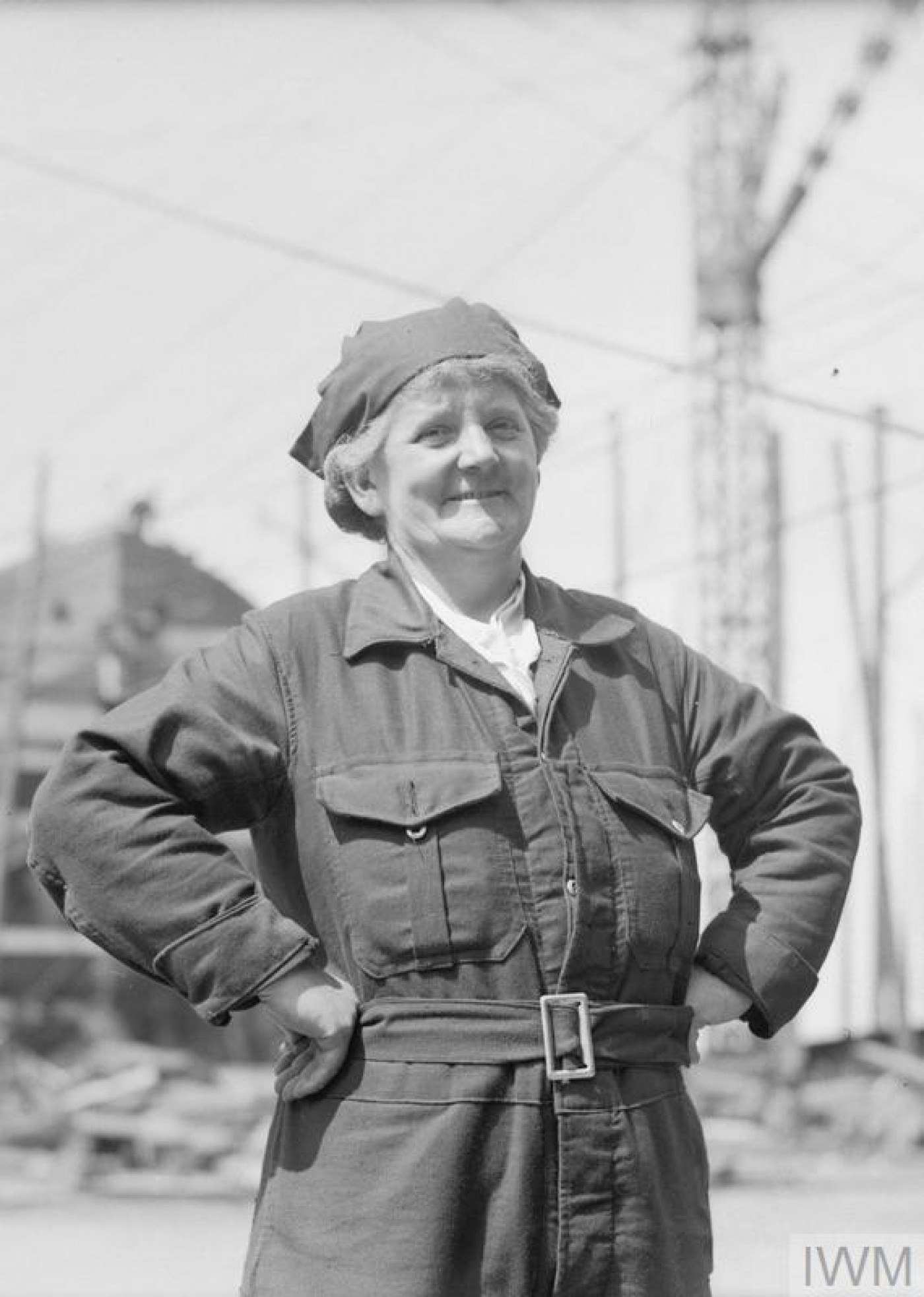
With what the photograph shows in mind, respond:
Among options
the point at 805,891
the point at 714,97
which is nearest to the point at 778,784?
the point at 805,891

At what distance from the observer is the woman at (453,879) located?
5.78 feet

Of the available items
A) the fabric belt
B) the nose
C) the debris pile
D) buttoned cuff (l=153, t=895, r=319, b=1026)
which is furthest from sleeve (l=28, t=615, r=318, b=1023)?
the debris pile

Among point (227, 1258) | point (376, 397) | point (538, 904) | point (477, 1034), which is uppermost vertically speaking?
point (376, 397)

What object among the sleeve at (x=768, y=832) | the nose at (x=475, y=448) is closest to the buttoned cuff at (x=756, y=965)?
the sleeve at (x=768, y=832)

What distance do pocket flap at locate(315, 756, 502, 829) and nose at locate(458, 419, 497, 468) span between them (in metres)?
0.34

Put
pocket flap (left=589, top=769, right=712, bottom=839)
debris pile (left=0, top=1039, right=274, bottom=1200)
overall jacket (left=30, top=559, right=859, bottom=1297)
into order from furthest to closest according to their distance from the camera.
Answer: debris pile (left=0, top=1039, right=274, bottom=1200) < pocket flap (left=589, top=769, right=712, bottom=839) < overall jacket (left=30, top=559, right=859, bottom=1297)

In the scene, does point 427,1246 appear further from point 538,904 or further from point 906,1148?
point 906,1148

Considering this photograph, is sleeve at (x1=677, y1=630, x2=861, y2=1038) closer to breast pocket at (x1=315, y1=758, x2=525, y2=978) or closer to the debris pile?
breast pocket at (x1=315, y1=758, x2=525, y2=978)

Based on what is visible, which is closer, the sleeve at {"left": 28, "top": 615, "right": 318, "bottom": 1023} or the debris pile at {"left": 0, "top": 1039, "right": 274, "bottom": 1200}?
the sleeve at {"left": 28, "top": 615, "right": 318, "bottom": 1023}

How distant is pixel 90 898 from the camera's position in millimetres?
1804

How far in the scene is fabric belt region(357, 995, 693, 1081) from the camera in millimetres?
1766

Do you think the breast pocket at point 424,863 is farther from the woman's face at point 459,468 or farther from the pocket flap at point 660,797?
the woman's face at point 459,468

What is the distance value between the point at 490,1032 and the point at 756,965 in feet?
1.14

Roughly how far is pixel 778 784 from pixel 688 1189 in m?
0.47
